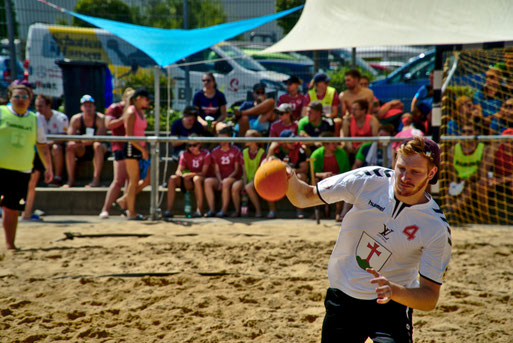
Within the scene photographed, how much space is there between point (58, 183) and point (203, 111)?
2.75m

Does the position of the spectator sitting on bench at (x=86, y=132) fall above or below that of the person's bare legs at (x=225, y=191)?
above

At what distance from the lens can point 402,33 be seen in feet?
17.2

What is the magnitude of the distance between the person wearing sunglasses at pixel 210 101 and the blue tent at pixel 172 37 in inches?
25.0

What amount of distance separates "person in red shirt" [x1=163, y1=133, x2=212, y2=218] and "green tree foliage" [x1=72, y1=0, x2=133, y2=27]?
187 inches

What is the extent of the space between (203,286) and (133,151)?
12.5ft

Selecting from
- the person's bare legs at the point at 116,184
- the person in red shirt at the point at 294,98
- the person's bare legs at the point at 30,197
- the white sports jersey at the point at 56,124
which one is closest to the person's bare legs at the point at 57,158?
the white sports jersey at the point at 56,124

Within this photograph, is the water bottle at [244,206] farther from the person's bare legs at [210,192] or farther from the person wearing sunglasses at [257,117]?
→ the person wearing sunglasses at [257,117]

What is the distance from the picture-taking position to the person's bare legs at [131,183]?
328 inches

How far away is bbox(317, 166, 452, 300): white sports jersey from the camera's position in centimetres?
277

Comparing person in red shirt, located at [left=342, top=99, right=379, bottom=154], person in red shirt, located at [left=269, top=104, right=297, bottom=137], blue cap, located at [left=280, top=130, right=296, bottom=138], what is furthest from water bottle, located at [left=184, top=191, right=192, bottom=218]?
person in red shirt, located at [left=342, top=99, right=379, bottom=154]

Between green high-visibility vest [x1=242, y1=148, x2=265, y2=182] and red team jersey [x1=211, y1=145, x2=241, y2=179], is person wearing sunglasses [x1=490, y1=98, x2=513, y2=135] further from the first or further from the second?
red team jersey [x1=211, y1=145, x2=241, y2=179]

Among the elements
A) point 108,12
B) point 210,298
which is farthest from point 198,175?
point 108,12

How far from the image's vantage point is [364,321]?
114 inches

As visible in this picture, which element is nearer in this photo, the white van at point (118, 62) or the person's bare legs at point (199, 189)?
the person's bare legs at point (199, 189)
